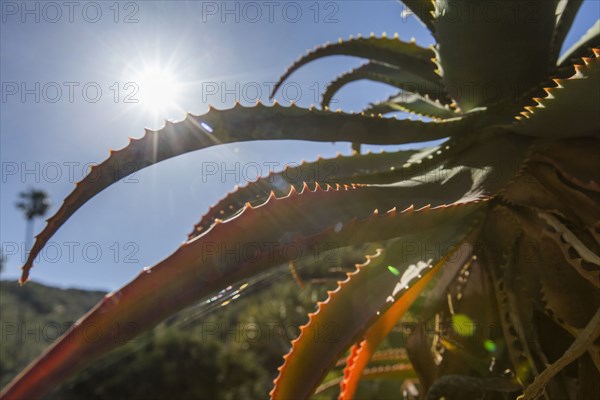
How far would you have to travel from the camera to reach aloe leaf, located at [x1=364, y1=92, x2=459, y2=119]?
145 cm

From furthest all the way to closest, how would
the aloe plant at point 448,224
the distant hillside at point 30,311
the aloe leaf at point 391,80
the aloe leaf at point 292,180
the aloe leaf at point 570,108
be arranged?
the distant hillside at point 30,311 → the aloe leaf at point 391,80 → the aloe leaf at point 292,180 → the aloe leaf at point 570,108 → the aloe plant at point 448,224

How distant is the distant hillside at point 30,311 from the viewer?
1205 cm

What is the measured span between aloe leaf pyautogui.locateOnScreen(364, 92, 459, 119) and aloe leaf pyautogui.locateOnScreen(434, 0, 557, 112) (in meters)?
0.11

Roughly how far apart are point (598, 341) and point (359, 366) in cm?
44

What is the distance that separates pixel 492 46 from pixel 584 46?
0.86ft

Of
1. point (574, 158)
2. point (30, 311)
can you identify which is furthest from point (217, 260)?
point (30, 311)

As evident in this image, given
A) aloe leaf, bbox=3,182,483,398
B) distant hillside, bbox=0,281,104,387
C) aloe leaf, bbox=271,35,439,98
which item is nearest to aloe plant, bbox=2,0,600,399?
aloe leaf, bbox=3,182,483,398

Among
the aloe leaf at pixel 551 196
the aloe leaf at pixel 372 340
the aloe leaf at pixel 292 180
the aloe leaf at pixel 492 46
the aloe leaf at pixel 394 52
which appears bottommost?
the aloe leaf at pixel 372 340

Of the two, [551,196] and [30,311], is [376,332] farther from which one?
[30,311]

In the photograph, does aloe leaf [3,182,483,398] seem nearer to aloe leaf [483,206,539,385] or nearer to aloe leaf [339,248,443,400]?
aloe leaf [339,248,443,400]

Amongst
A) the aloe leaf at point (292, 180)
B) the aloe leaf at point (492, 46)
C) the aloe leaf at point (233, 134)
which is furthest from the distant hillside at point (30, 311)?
the aloe leaf at point (492, 46)

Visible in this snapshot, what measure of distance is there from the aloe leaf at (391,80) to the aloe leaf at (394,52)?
0.02 m

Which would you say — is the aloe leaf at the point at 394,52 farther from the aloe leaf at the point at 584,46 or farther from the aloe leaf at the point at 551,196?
the aloe leaf at the point at 551,196

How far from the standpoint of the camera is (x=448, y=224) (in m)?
0.93
